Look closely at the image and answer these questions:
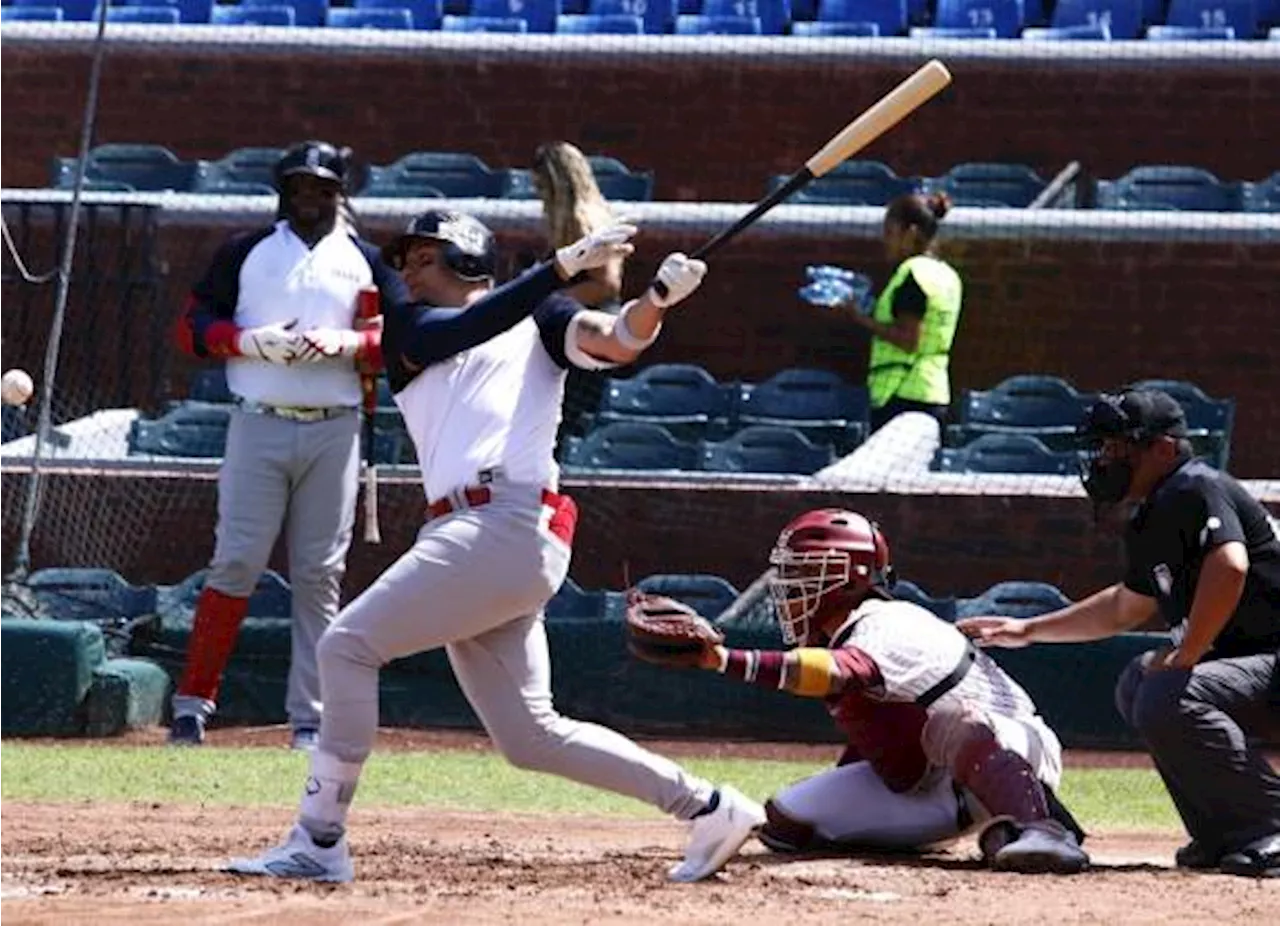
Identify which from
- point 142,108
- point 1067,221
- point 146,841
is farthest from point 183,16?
point 146,841

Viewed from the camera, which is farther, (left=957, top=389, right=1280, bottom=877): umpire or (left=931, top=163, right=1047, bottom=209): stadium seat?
(left=931, top=163, right=1047, bottom=209): stadium seat

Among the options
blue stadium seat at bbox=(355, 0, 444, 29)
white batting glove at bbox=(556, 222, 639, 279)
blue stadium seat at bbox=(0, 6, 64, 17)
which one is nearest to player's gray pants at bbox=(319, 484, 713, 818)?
white batting glove at bbox=(556, 222, 639, 279)

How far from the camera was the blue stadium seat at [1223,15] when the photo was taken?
1808 cm

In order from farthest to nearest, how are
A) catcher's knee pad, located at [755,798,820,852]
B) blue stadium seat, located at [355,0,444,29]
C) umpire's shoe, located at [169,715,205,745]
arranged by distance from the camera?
blue stadium seat, located at [355,0,444,29] < umpire's shoe, located at [169,715,205,745] < catcher's knee pad, located at [755,798,820,852]

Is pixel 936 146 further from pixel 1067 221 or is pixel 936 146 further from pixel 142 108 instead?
pixel 142 108

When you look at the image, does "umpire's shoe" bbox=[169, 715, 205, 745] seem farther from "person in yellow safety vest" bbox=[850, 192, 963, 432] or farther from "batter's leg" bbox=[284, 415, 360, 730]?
"person in yellow safety vest" bbox=[850, 192, 963, 432]

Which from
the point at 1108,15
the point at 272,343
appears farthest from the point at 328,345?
the point at 1108,15

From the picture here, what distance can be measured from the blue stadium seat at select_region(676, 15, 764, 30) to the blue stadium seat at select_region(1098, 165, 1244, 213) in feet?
9.39

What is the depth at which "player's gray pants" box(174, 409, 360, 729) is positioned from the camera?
1147 cm

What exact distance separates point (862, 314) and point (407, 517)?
2.39 metres

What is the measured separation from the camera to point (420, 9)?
19.0 m

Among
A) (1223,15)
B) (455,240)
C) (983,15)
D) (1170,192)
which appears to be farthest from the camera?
(983,15)

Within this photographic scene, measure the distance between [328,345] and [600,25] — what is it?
→ 25.0 feet

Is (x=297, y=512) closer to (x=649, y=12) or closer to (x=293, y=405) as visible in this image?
(x=293, y=405)
